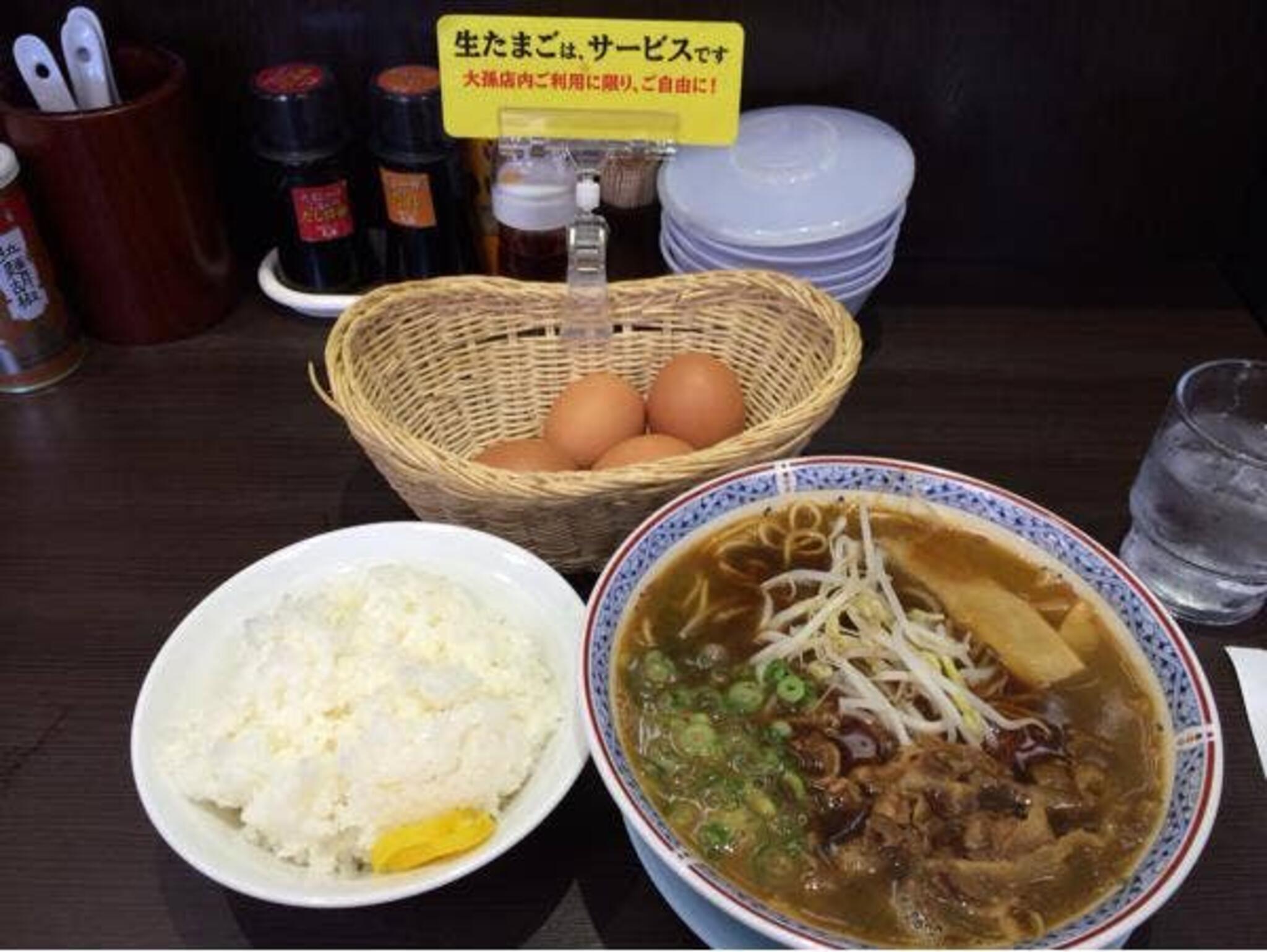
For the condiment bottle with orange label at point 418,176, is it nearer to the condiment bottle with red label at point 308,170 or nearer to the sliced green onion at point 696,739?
the condiment bottle with red label at point 308,170

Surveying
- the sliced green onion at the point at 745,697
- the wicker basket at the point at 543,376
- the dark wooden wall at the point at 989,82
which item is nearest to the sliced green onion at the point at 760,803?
the sliced green onion at the point at 745,697

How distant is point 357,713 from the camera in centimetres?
115

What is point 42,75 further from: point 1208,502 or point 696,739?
point 1208,502

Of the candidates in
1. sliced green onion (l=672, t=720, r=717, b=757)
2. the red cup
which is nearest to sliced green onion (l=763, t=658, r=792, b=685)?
sliced green onion (l=672, t=720, r=717, b=757)

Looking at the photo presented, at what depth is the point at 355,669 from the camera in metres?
1.18

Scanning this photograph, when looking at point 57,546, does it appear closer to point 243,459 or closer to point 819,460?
point 243,459

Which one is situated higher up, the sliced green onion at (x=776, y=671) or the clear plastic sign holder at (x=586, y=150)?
the clear plastic sign holder at (x=586, y=150)

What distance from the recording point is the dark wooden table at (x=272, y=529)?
1131mm

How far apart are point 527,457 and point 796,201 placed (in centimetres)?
61

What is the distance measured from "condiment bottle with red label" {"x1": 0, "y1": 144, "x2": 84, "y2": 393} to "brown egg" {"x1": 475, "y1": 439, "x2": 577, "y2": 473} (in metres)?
0.77

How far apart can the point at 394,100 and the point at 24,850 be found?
1.14 m

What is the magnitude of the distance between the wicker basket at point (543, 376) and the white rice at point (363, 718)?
144 mm

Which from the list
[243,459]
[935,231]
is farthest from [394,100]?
[935,231]

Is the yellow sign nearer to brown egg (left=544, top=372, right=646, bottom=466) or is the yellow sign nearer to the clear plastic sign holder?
the clear plastic sign holder
